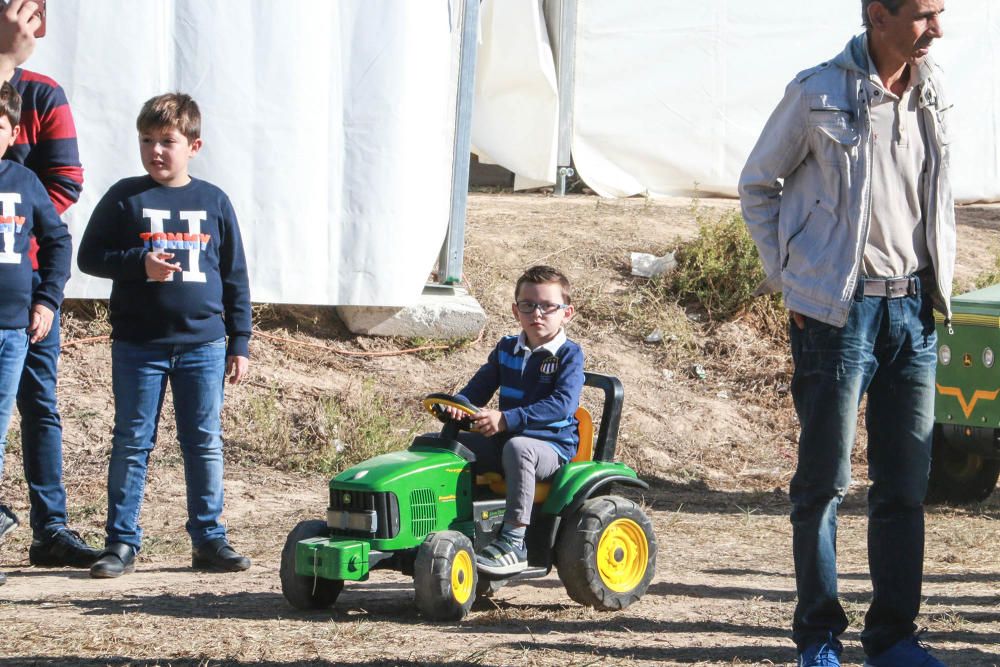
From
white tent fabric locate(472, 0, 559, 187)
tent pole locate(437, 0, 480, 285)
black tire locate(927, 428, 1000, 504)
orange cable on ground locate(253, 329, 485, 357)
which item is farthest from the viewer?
white tent fabric locate(472, 0, 559, 187)

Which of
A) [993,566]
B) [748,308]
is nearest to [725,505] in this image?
[993,566]

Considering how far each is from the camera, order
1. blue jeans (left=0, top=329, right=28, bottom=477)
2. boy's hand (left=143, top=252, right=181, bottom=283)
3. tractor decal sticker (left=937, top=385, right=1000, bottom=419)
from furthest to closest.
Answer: tractor decal sticker (left=937, top=385, right=1000, bottom=419) → boy's hand (left=143, top=252, right=181, bottom=283) → blue jeans (left=0, top=329, right=28, bottom=477)

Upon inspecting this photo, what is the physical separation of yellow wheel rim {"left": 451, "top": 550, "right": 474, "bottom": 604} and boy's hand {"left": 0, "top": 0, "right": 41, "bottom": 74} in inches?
107

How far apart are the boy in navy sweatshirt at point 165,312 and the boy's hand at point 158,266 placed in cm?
2

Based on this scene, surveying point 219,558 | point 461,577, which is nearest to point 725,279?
point 219,558

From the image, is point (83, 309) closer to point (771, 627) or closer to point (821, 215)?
point (771, 627)

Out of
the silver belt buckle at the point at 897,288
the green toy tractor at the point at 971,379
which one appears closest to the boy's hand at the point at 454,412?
the silver belt buckle at the point at 897,288

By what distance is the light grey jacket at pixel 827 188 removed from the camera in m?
3.91

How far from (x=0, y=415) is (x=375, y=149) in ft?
13.4

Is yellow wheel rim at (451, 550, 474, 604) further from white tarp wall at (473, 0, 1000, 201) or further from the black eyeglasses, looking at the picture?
white tarp wall at (473, 0, 1000, 201)

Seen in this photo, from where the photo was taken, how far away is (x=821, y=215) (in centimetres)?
397

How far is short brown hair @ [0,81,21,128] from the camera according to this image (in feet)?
17.5

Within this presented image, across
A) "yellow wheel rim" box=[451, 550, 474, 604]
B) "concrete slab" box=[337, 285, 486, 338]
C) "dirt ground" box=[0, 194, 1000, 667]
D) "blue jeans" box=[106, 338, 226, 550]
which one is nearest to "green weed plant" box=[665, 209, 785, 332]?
"dirt ground" box=[0, 194, 1000, 667]

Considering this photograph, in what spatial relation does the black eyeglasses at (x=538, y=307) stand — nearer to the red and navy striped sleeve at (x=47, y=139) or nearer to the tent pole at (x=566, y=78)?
the red and navy striped sleeve at (x=47, y=139)
